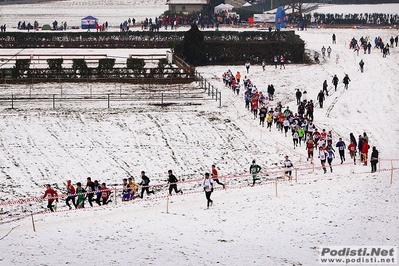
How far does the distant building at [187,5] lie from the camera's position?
94875 mm

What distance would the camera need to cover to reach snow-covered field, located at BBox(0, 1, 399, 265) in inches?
886

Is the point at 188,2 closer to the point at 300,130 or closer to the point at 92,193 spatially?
the point at 300,130

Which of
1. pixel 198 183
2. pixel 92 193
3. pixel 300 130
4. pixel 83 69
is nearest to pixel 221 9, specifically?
pixel 83 69

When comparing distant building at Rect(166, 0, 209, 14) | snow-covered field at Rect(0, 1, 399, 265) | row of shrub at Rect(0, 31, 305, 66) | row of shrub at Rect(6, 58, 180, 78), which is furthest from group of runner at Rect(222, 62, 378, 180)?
distant building at Rect(166, 0, 209, 14)

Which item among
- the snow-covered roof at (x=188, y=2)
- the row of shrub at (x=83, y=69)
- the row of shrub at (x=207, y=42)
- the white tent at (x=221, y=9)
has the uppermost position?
the snow-covered roof at (x=188, y=2)

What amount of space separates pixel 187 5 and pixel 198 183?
216ft

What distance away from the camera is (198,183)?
3209cm

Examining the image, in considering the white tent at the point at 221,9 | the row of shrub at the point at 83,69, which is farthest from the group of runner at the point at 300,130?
the white tent at the point at 221,9

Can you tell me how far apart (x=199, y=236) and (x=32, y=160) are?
14058 millimetres

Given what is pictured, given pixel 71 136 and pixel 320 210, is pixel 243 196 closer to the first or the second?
pixel 320 210

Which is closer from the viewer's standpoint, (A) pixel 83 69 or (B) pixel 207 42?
(A) pixel 83 69

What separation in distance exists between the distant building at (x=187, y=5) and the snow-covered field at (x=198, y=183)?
3880cm

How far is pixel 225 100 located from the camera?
48.2 m

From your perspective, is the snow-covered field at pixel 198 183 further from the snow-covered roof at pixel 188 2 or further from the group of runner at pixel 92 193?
the snow-covered roof at pixel 188 2
